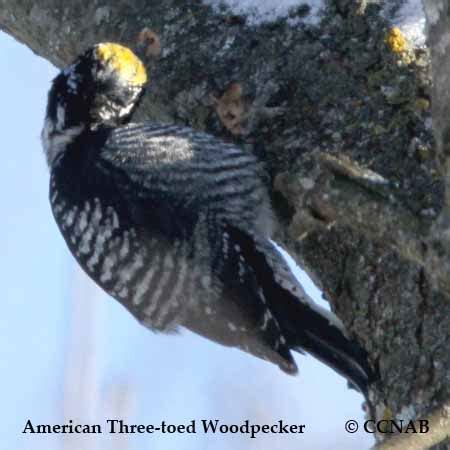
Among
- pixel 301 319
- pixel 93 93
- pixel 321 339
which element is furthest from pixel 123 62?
pixel 321 339

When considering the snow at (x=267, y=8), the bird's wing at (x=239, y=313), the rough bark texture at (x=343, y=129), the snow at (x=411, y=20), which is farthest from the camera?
the snow at (x=267, y=8)

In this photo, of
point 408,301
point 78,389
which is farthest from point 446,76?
point 78,389

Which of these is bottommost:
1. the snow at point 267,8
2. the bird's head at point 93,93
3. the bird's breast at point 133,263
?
the bird's breast at point 133,263

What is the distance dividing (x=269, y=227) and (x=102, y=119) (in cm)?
88

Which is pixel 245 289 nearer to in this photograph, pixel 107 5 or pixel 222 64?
pixel 222 64

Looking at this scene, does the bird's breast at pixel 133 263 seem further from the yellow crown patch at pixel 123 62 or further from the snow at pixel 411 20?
the snow at pixel 411 20

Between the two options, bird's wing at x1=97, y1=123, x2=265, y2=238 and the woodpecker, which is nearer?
the woodpecker

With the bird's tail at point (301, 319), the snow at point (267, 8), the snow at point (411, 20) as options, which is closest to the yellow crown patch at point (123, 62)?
the snow at point (267, 8)

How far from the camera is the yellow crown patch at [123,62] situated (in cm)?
375

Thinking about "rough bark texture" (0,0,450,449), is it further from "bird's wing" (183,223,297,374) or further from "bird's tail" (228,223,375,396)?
"bird's wing" (183,223,297,374)

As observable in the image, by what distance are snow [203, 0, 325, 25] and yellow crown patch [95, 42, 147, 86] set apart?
35 cm

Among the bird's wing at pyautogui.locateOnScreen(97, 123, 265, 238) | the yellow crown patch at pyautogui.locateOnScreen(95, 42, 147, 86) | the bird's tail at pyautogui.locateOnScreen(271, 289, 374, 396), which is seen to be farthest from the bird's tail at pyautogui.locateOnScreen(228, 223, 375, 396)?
the yellow crown patch at pyautogui.locateOnScreen(95, 42, 147, 86)

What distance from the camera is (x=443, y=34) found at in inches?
86.4

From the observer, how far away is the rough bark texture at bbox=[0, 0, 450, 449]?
2270mm
